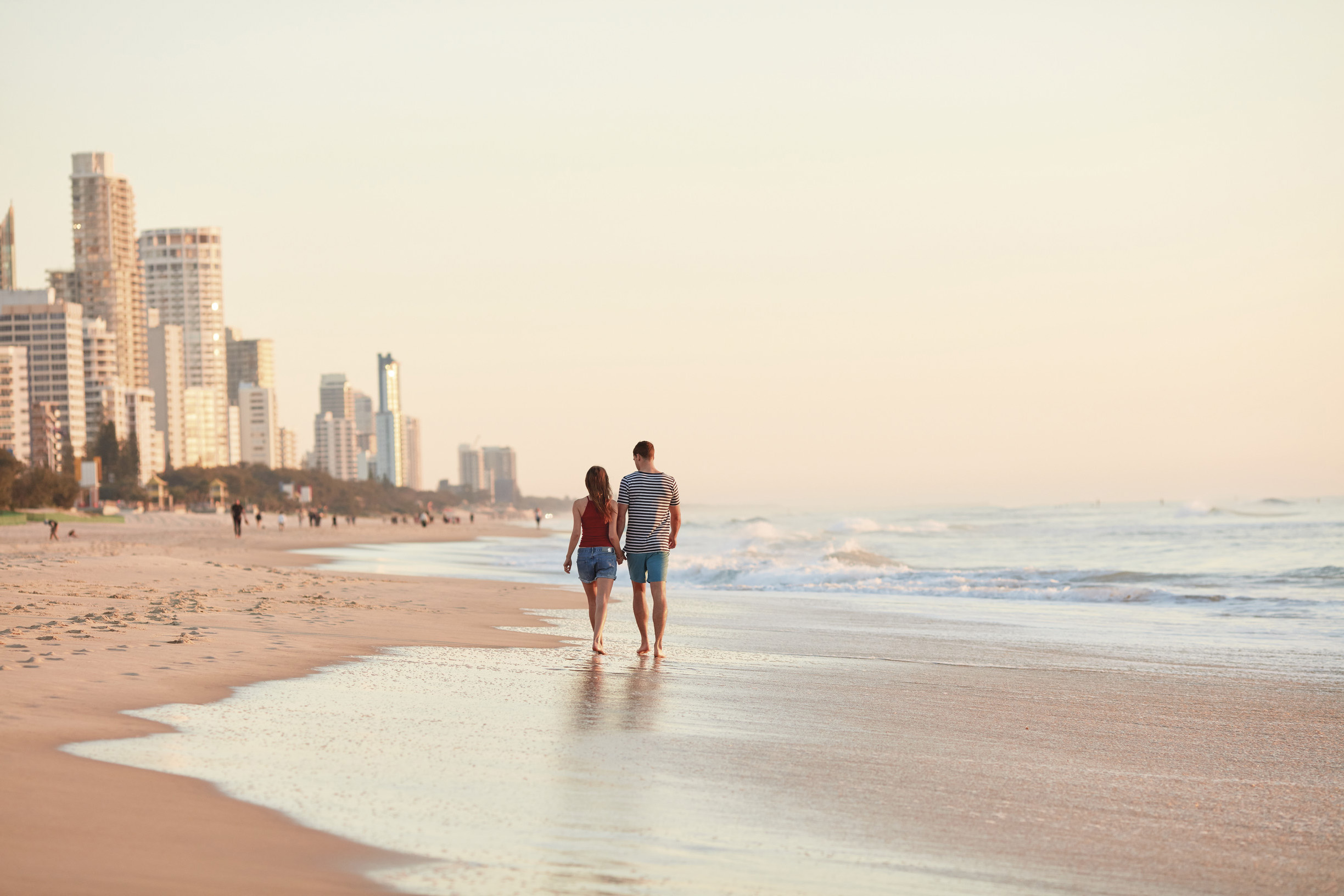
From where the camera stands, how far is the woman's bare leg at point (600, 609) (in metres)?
9.79

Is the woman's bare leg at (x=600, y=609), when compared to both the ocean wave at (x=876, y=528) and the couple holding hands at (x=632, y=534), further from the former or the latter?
the ocean wave at (x=876, y=528)

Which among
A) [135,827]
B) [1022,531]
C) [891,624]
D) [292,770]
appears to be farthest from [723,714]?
[1022,531]

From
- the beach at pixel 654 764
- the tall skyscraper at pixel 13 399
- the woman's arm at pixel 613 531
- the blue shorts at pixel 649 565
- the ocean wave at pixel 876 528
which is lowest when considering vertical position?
the ocean wave at pixel 876 528

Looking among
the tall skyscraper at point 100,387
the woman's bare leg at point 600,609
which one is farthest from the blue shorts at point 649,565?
the tall skyscraper at point 100,387

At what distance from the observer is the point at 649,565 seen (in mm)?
9945

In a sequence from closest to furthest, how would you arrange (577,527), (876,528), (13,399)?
1. (577,527)
2. (876,528)
3. (13,399)

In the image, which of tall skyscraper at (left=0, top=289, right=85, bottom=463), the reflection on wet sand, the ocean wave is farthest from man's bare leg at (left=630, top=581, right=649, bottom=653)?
tall skyscraper at (left=0, top=289, right=85, bottom=463)

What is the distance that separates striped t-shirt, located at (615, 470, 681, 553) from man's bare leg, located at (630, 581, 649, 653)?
372 millimetres

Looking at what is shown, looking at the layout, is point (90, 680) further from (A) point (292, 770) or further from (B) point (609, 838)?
(B) point (609, 838)

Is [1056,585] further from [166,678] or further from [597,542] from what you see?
[166,678]

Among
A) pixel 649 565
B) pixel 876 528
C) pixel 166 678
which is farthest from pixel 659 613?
pixel 876 528

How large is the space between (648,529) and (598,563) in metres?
0.56

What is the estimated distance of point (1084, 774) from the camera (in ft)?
18.3

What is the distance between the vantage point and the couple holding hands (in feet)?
32.3
